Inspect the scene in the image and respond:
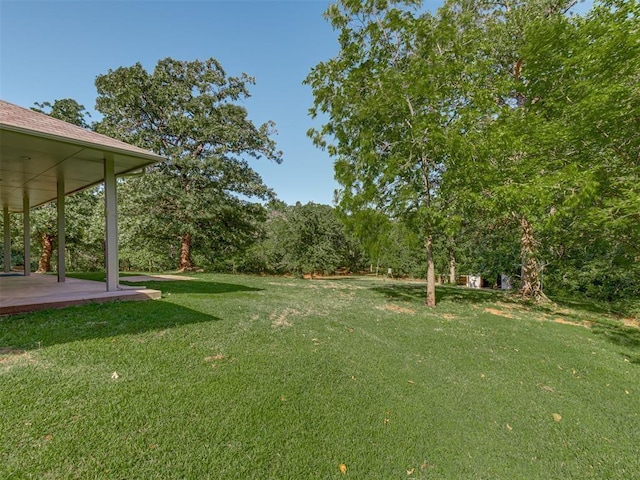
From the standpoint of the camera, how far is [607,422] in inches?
126

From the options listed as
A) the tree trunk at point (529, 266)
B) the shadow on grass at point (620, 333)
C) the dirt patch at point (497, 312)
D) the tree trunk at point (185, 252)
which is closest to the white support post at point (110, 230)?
the tree trunk at point (185, 252)

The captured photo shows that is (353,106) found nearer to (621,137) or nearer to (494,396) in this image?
(621,137)

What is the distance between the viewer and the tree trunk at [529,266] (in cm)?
1018

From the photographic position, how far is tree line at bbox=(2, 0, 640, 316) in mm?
6680

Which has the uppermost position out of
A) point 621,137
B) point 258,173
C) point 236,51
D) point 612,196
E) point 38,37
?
point 236,51

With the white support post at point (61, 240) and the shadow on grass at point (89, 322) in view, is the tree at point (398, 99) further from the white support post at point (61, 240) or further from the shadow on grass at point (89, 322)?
the white support post at point (61, 240)

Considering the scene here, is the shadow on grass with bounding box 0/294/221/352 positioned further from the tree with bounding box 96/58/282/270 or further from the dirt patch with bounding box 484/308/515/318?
the tree with bounding box 96/58/282/270

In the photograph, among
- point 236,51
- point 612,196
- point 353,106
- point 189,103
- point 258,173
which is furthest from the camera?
point 258,173

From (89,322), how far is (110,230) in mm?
2191

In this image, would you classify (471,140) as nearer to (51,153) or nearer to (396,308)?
(396,308)

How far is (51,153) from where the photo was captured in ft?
18.0

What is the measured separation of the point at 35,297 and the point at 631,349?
1100cm

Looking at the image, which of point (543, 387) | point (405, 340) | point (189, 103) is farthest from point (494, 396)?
point (189, 103)

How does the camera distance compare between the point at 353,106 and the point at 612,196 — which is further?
the point at 353,106
